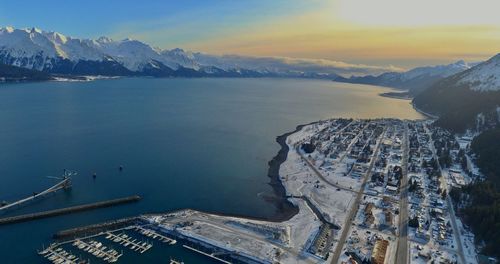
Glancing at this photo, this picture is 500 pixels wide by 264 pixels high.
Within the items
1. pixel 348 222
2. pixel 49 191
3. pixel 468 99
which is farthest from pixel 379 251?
pixel 468 99

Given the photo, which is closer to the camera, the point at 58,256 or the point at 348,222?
the point at 58,256

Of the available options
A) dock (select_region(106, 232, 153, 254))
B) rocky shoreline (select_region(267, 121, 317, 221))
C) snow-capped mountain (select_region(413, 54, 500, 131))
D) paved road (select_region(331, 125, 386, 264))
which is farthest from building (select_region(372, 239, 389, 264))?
snow-capped mountain (select_region(413, 54, 500, 131))

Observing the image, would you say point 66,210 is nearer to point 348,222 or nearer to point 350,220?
point 348,222

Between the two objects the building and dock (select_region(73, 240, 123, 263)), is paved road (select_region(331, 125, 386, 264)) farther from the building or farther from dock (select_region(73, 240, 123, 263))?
dock (select_region(73, 240, 123, 263))

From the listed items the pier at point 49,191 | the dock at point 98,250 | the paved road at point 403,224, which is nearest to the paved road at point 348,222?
the paved road at point 403,224

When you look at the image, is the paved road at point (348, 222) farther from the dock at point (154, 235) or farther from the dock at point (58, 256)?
the dock at point (58, 256)

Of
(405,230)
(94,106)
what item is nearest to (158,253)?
(405,230)
